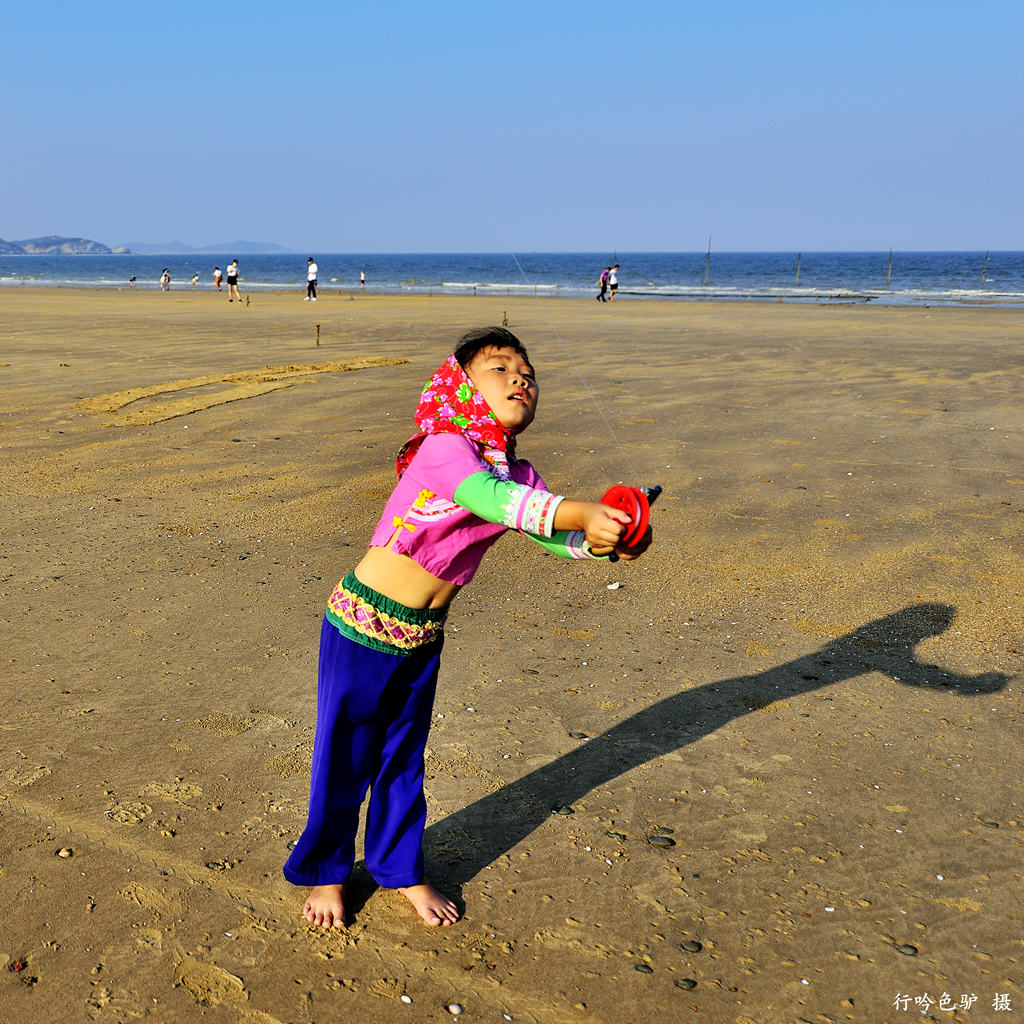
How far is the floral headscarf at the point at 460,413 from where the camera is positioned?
262 centimetres

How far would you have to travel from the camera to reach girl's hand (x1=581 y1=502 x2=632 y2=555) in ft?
7.39

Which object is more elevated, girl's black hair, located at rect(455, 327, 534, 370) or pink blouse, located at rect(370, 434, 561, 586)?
girl's black hair, located at rect(455, 327, 534, 370)

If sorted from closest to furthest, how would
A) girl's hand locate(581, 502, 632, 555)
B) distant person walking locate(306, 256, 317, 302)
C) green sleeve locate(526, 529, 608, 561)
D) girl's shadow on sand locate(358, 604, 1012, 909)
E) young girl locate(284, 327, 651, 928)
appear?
girl's hand locate(581, 502, 632, 555), young girl locate(284, 327, 651, 928), green sleeve locate(526, 529, 608, 561), girl's shadow on sand locate(358, 604, 1012, 909), distant person walking locate(306, 256, 317, 302)

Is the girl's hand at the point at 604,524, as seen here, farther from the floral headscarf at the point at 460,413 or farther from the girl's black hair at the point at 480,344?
the girl's black hair at the point at 480,344

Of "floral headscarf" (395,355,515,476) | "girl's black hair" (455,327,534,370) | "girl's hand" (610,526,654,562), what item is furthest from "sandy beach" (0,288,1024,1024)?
"girl's black hair" (455,327,534,370)

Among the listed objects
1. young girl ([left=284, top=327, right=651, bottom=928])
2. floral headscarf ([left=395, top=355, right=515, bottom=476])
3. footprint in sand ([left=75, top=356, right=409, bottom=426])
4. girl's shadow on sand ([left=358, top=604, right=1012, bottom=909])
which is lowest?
girl's shadow on sand ([left=358, top=604, right=1012, bottom=909])

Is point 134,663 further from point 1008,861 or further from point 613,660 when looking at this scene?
point 1008,861

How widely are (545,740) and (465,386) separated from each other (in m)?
2.05

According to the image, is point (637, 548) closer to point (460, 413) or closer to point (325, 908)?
point (460, 413)

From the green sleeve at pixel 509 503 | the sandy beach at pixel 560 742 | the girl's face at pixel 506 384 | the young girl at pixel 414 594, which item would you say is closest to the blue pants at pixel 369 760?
the young girl at pixel 414 594

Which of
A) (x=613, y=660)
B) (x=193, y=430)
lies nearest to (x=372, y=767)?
(x=613, y=660)

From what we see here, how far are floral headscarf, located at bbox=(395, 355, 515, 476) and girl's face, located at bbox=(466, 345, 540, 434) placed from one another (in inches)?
0.8

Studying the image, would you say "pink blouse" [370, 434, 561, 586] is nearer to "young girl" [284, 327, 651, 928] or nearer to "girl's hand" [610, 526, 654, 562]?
"young girl" [284, 327, 651, 928]

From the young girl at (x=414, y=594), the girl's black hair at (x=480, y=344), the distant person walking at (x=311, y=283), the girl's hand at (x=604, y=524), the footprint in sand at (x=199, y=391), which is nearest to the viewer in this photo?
the girl's hand at (x=604, y=524)
